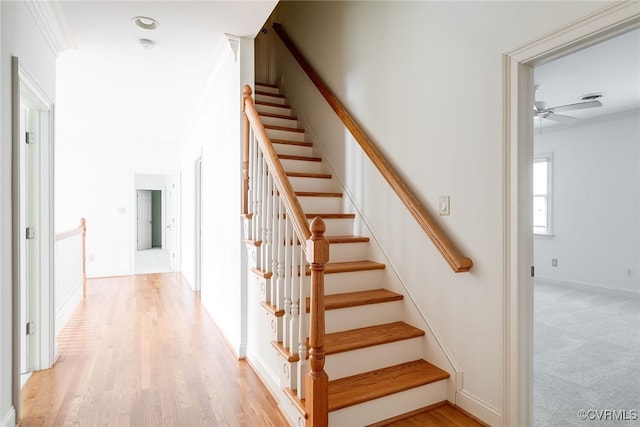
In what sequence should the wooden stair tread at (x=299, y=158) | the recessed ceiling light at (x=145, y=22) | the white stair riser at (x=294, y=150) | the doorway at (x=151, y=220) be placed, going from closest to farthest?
the recessed ceiling light at (x=145, y=22) < the wooden stair tread at (x=299, y=158) < the white stair riser at (x=294, y=150) < the doorway at (x=151, y=220)

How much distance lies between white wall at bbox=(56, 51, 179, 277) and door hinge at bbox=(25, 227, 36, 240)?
13.4ft

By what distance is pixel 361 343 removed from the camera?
2.18m

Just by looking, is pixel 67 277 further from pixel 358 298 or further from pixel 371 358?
pixel 371 358

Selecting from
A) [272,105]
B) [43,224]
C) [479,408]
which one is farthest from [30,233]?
[479,408]

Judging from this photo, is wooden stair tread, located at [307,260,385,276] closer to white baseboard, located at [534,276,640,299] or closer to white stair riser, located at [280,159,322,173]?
white stair riser, located at [280,159,322,173]

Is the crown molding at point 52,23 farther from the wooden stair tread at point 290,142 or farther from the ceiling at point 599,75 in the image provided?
the ceiling at point 599,75

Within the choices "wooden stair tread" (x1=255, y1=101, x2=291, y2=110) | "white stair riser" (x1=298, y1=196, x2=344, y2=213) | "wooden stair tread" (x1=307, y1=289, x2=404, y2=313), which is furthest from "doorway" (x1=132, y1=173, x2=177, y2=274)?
"wooden stair tread" (x1=307, y1=289, x2=404, y2=313)

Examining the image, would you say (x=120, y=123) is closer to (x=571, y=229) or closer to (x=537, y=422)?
(x=537, y=422)

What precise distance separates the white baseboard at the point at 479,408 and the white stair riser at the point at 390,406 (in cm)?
10

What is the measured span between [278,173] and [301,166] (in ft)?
5.09

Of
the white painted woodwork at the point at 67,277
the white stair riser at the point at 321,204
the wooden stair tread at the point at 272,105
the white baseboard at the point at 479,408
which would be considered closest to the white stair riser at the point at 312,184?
the white stair riser at the point at 321,204

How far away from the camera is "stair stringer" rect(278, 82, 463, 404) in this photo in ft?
7.18

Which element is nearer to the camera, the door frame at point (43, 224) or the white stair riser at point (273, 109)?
the door frame at point (43, 224)

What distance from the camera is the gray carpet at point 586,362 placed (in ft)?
7.16
